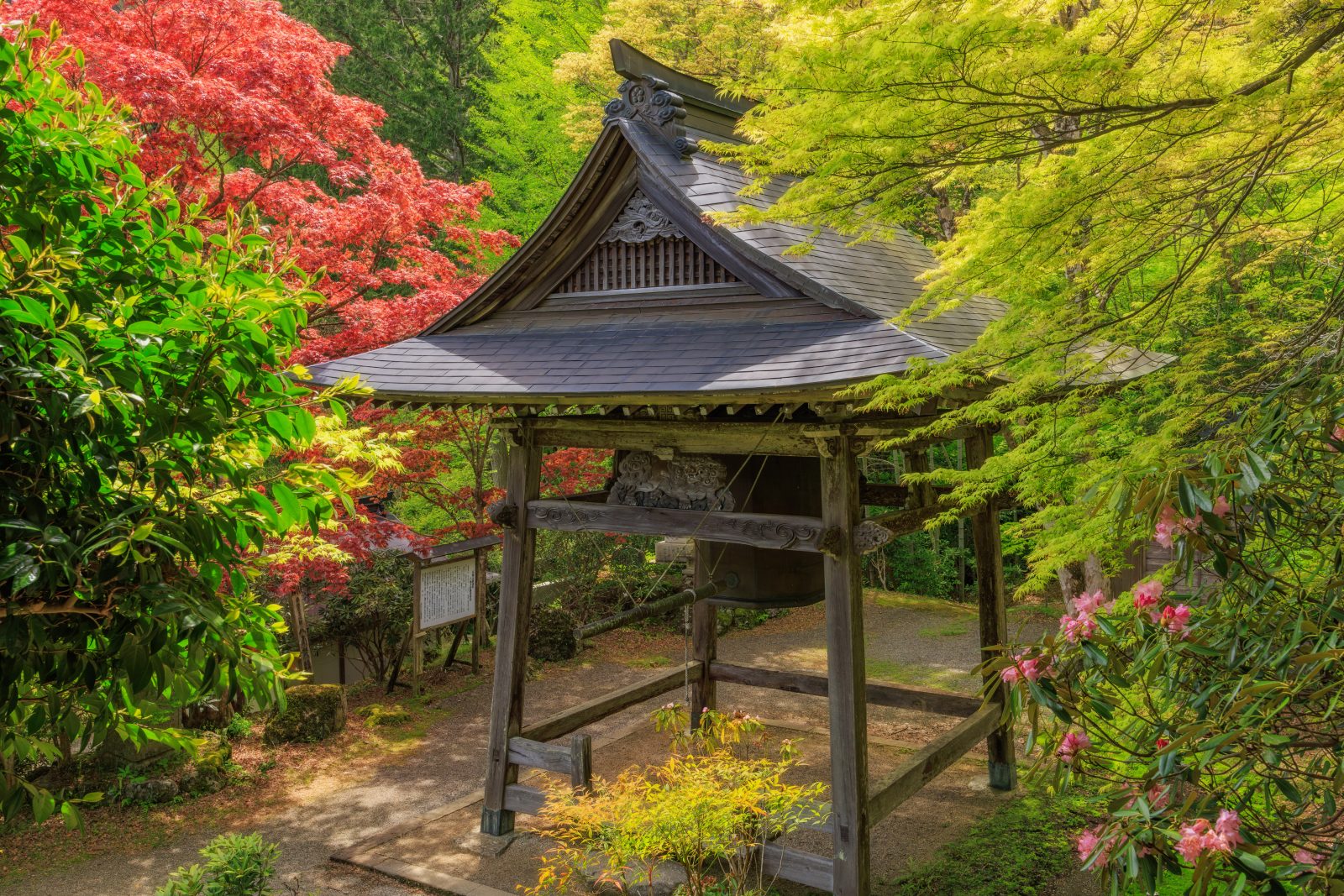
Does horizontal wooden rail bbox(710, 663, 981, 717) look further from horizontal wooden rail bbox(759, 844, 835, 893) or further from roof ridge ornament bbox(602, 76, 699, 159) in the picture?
roof ridge ornament bbox(602, 76, 699, 159)

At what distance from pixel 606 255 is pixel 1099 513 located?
138 inches

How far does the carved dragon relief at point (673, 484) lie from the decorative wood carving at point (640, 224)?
4.34 feet

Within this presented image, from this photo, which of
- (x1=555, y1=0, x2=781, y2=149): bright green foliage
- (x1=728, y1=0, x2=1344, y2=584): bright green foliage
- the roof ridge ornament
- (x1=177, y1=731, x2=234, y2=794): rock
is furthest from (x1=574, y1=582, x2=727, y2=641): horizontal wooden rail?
A: (x1=555, y1=0, x2=781, y2=149): bright green foliage

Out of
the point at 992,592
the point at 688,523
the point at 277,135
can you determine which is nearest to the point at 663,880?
the point at 688,523

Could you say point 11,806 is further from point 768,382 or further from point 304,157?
point 304,157

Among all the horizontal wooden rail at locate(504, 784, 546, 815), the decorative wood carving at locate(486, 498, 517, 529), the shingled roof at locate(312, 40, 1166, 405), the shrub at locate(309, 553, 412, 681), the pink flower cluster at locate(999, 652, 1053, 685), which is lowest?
the horizontal wooden rail at locate(504, 784, 546, 815)

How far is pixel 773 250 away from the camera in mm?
5414

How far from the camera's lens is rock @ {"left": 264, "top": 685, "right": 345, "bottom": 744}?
7898mm

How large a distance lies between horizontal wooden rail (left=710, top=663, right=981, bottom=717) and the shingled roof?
A: 2.68 metres

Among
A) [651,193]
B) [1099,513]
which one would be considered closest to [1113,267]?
[1099,513]

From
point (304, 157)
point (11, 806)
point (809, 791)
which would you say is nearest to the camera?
point (11, 806)

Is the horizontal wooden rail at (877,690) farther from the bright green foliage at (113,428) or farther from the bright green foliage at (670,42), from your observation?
the bright green foliage at (670,42)

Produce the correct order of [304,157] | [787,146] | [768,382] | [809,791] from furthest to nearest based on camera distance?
[304,157], [809,791], [768,382], [787,146]

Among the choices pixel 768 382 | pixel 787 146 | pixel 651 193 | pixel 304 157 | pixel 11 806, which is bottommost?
pixel 11 806
